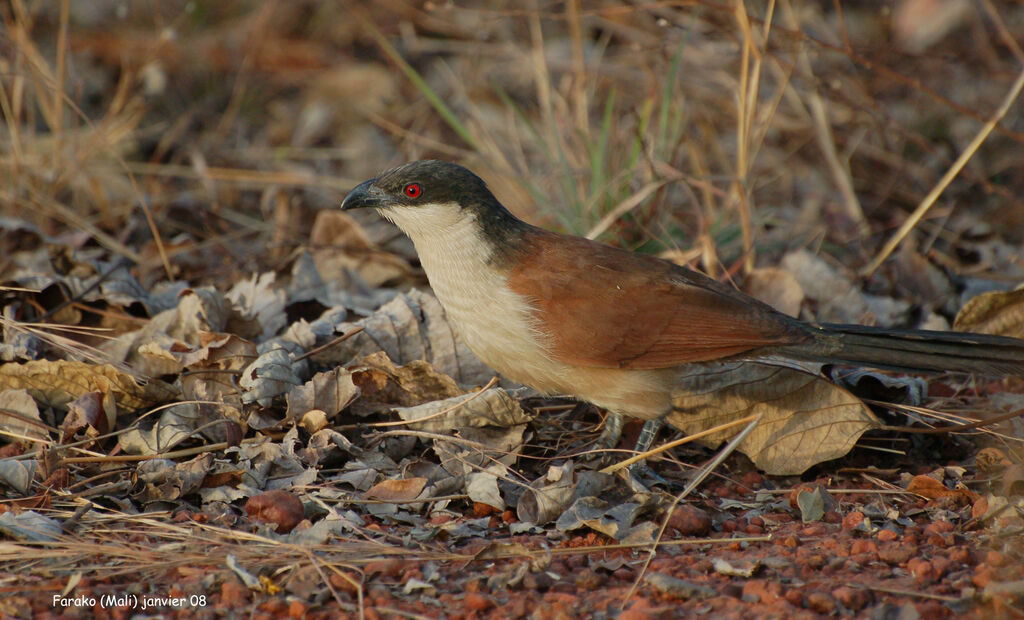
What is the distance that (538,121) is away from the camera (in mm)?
6074

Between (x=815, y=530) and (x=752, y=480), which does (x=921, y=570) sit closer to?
(x=815, y=530)

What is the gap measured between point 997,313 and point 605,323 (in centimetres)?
185

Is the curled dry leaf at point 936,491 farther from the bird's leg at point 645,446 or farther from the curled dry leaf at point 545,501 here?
the curled dry leaf at point 545,501

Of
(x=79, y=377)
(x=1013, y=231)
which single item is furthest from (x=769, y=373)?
(x=1013, y=231)

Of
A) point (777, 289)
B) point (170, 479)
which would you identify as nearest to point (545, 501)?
point (170, 479)

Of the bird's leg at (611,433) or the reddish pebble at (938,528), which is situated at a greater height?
the reddish pebble at (938,528)

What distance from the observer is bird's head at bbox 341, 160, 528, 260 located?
3.55m

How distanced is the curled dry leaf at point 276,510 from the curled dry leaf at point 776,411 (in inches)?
59.0

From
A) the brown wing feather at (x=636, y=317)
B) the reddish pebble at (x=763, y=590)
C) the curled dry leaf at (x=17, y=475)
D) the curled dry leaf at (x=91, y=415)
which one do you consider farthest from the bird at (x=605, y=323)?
the curled dry leaf at (x=17, y=475)

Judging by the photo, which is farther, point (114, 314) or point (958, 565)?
point (114, 314)

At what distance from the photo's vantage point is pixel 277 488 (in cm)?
299

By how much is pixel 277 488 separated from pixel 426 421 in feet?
1.96

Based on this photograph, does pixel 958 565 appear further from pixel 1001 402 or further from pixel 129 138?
pixel 129 138

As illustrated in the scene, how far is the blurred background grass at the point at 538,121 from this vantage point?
484 cm
